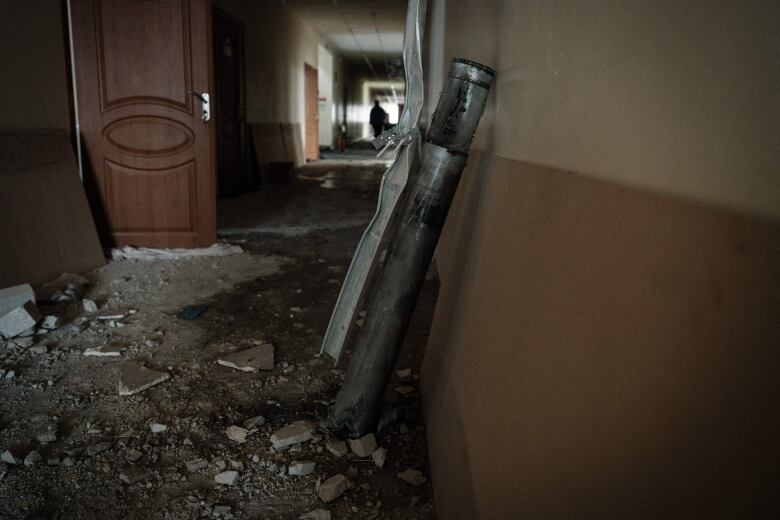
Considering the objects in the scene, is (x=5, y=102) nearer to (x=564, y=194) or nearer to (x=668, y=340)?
(x=564, y=194)

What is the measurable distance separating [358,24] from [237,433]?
1150 cm

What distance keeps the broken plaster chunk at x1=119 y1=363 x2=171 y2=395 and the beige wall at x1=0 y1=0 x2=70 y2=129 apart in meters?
1.97

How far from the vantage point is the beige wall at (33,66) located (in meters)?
3.27

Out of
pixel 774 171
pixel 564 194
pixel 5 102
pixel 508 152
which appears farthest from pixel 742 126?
pixel 5 102

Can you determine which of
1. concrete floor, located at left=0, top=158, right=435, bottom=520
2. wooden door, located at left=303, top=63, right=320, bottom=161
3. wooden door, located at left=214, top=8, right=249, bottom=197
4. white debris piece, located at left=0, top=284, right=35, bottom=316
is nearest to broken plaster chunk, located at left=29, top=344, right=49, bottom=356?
concrete floor, located at left=0, top=158, right=435, bottom=520

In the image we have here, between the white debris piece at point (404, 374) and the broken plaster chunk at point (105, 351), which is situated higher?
the broken plaster chunk at point (105, 351)

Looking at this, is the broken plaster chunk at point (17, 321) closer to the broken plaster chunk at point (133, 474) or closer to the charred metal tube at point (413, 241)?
the broken plaster chunk at point (133, 474)

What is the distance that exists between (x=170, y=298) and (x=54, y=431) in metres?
1.41

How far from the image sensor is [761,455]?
419 mm

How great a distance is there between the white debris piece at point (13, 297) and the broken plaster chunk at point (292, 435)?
1.60 metres

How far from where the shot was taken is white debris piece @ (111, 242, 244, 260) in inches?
157

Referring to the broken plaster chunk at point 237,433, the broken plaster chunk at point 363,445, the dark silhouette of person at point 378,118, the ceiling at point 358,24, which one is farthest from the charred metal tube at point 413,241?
the dark silhouette of person at point 378,118

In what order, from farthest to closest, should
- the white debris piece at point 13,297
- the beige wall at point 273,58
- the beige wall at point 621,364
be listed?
1. the beige wall at point 273,58
2. the white debris piece at point 13,297
3. the beige wall at point 621,364

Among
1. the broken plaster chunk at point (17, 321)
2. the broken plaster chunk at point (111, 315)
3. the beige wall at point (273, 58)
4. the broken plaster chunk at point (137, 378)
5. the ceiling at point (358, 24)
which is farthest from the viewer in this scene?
the ceiling at point (358, 24)
